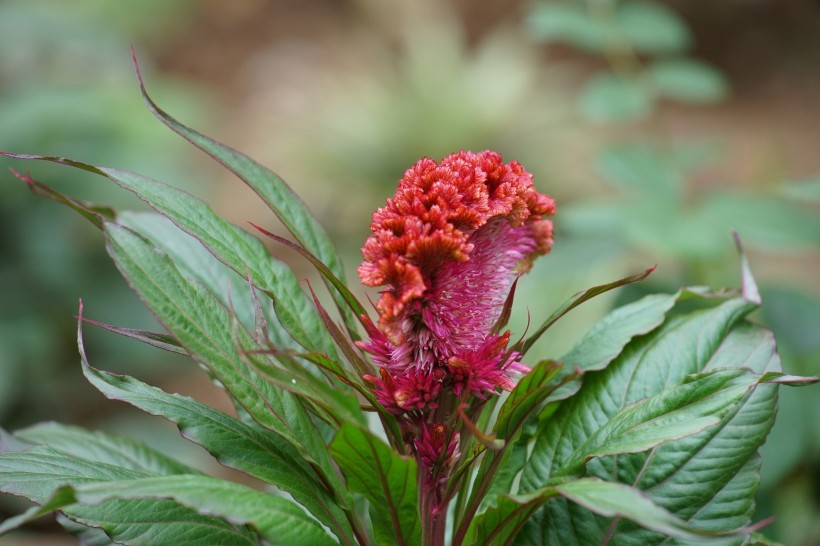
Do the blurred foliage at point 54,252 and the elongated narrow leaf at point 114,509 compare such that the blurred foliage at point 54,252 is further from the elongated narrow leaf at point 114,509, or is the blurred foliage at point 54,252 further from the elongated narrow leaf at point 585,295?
the elongated narrow leaf at point 585,295

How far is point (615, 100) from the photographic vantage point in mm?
1842

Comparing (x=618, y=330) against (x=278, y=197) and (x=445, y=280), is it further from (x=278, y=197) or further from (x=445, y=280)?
(x=278, y=197)

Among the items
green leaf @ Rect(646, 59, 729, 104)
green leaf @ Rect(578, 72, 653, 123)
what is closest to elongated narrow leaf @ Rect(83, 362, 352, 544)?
green leaf @ Rect(578, 72, 653, 123)

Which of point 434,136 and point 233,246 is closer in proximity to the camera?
point 233,246

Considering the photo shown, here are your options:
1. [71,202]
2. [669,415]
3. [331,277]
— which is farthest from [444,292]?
[71,202]

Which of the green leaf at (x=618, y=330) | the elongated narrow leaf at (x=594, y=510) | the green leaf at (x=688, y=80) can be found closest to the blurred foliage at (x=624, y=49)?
the green leaf at (x=688, y=80)

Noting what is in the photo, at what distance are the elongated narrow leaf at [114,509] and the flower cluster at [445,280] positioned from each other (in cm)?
21

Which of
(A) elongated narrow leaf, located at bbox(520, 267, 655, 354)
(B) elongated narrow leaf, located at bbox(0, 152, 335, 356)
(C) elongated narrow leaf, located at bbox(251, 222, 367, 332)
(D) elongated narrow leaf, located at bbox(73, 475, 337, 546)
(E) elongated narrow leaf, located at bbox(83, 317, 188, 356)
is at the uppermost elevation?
(B) elongated narrow leaf, located at bbox(0, 152, 335, 356)

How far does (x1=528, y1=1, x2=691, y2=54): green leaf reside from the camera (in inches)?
73.5

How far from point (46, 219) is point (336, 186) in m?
1.98

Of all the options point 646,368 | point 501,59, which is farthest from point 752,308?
point 501,59

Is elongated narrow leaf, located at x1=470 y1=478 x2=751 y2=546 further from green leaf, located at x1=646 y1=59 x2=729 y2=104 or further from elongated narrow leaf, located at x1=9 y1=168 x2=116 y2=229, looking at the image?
green leaf, located at x1=646 y1=59 x2=729 y2=104

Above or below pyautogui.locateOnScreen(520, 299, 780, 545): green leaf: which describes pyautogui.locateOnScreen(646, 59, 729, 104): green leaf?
above

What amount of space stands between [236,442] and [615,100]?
139 centimetres
